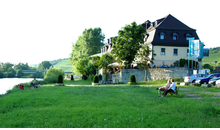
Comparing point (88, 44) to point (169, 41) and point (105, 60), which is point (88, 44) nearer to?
point (105, 60)

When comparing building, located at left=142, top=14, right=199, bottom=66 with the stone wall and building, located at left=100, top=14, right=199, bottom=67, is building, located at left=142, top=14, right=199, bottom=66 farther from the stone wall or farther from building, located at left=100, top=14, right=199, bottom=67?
the stone wall

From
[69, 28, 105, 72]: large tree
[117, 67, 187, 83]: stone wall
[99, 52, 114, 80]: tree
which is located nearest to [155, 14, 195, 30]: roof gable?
[117, 67, 187, 83]: stone wall

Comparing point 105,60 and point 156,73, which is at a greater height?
point 105,60

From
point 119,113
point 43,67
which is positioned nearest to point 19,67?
point 43,67

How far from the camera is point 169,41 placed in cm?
3581

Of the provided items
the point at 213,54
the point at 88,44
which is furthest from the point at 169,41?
the point at 213,54

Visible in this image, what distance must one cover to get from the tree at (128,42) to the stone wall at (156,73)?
216 centimetres

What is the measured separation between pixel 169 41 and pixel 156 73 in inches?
360

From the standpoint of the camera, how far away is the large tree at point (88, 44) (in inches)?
2480

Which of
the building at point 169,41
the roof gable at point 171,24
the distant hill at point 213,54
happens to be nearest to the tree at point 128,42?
the building at point 169,41

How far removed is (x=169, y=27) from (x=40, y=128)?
35076mm

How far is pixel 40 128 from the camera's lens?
6.30m

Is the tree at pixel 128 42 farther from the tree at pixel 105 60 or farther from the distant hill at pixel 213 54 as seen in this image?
the distant hill at pixel 213 54

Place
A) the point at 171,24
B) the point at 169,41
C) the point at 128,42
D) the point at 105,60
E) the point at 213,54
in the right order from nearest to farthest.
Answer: the point at 128,42 → the point at 105,60 → the point at 169,41 → the point at 171,24 → the point at 213,54
